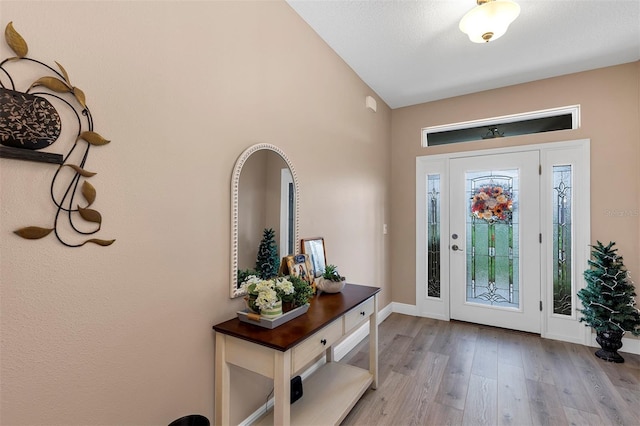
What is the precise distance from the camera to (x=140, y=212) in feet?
4.14

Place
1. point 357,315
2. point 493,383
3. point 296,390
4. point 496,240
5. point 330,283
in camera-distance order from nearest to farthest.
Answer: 1. point 296,390
2. point 357,315
3. point 330,283
4. point 493,383
5. point 496,240

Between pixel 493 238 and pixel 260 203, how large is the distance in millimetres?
2960

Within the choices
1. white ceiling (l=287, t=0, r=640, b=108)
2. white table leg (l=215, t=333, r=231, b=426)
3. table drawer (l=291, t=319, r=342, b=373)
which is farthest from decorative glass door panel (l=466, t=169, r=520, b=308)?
white table leg (l=215, t=333, r=231, b=426)

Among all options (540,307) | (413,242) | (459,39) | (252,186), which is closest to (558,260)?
(540,307)

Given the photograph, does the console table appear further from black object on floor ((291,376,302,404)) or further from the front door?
the front door

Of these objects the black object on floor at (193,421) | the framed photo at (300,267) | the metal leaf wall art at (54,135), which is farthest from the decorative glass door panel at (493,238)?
the metal leaf wall art at (54,135)

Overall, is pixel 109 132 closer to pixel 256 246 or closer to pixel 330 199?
pixel 256 246

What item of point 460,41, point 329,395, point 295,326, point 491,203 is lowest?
point 329,395

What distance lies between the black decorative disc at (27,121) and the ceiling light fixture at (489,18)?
2.36 m

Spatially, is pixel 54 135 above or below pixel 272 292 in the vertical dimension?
above

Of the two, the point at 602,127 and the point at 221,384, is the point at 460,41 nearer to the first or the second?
the point at 602,127

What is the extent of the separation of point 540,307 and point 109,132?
411 centimetres

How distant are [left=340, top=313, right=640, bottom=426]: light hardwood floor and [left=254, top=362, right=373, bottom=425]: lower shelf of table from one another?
11 centimetres

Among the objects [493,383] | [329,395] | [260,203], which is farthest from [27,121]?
[493,383]
